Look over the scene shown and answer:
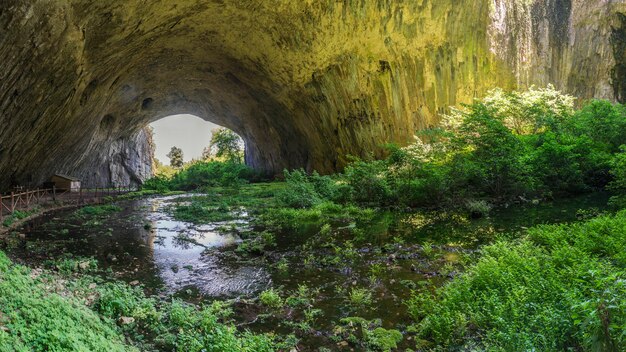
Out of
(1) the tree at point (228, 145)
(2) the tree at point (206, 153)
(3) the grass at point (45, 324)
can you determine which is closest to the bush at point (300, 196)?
(3) the grass at point (45, 324)

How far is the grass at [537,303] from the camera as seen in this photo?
2967 mm

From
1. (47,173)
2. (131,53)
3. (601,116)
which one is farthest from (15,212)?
(601,116)

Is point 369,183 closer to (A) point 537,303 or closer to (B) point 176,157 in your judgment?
(A) point 537,303

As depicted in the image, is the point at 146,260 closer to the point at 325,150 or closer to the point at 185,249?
the point at 185,249

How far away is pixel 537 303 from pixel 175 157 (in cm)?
7102

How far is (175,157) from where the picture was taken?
2721 inches

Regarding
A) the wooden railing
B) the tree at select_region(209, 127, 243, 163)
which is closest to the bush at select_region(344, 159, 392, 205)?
the wooden railing

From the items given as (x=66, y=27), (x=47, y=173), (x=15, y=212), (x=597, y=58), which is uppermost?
(x=597, y=58)

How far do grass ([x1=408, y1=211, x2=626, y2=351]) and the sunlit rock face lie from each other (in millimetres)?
14788

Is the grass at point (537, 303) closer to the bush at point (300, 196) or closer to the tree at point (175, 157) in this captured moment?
the bush at point (300, 196)

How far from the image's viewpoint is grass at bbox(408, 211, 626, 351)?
297 cm

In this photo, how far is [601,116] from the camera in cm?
1617

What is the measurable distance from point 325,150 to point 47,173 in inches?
732

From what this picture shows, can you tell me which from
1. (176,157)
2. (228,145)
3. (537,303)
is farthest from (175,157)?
(537,303)
